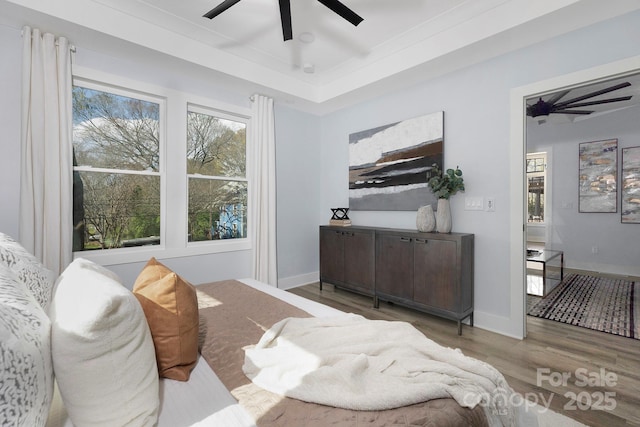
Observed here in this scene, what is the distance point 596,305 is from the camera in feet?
11.2

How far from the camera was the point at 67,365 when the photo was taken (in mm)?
777

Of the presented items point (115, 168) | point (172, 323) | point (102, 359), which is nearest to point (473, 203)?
point (172, 323)

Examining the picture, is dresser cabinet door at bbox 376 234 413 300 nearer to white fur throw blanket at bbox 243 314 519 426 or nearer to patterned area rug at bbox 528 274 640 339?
patterned area rug at bbox 528 274 640 339

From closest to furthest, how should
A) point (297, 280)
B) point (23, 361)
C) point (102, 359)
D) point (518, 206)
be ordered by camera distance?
point (23, 361) → point (102, 359) → point (518, 206) → point (297, 280)

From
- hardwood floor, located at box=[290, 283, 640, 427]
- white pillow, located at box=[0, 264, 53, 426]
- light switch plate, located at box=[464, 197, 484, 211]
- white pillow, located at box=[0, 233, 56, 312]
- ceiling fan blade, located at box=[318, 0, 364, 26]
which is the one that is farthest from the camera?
light switch plate, located at box=[464, 197, 484, 211]

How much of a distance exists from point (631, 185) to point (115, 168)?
730 cm

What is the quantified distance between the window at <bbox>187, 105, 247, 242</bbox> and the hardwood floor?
2078 millimetres

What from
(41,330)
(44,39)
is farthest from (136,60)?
(41,330)

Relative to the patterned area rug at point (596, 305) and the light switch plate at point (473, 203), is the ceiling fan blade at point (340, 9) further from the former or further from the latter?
the patterned area rug at point (596, 305)

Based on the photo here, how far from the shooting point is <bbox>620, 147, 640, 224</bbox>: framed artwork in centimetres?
469

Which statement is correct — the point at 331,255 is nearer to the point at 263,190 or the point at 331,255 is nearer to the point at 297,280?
the point at 297,280

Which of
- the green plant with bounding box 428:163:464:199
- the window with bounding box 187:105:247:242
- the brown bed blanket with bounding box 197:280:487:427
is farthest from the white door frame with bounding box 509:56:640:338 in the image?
the window with bounding box 187:105:247:242

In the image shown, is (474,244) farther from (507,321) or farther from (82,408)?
(82,408)

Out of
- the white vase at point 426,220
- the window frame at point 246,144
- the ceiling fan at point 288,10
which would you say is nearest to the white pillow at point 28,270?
the ceiling fan at point 288,10
